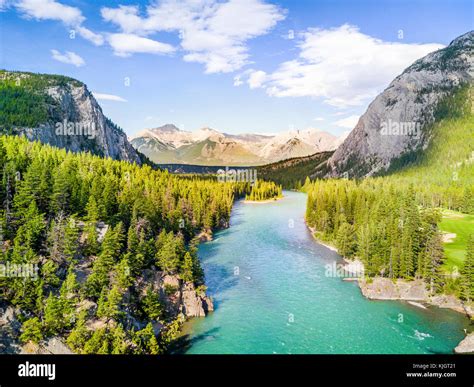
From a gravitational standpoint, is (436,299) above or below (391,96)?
below

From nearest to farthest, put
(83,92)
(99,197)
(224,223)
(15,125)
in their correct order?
(99,197)
(224,223)
(15,125)
(83,92)

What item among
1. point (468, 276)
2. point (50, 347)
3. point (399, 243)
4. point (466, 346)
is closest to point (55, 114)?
point (50, 347)

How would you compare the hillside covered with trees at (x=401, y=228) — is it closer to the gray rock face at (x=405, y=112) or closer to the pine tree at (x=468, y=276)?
the pine tree at (x=468, y=276)

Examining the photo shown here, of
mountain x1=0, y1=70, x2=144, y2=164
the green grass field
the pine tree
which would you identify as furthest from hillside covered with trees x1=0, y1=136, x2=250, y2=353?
mountain x1=0, y1=70, x2=144, y2=164

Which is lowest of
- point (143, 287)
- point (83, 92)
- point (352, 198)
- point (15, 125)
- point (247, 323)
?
point (247, 323)
